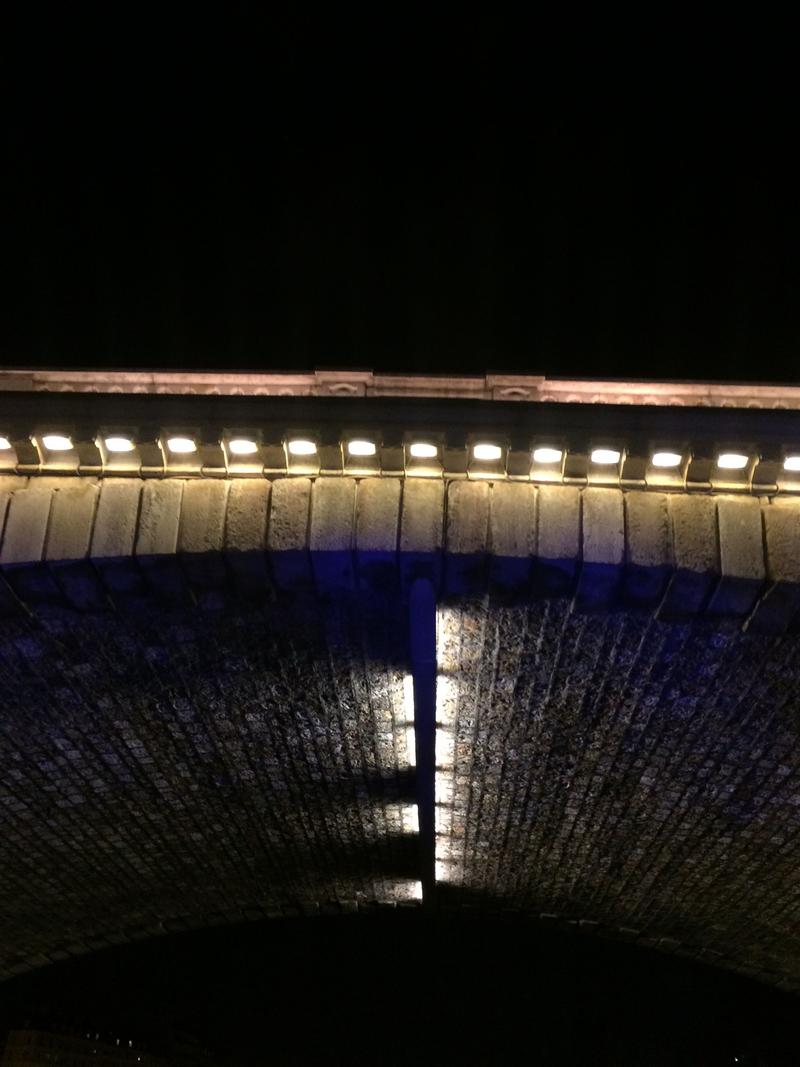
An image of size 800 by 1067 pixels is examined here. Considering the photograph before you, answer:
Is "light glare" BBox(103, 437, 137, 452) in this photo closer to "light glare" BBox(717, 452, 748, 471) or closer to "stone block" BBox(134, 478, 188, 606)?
"stone block" BBox(134, 478, 188, 606)

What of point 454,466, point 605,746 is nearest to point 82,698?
point 454,466

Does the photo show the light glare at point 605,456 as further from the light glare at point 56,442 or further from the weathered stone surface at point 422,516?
A: the light glare at point 56,442

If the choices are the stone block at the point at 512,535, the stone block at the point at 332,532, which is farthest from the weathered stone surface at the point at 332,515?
the stone block at the point at 512,535

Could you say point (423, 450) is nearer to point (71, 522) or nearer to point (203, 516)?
point (203, 516)

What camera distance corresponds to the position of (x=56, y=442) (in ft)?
27.8

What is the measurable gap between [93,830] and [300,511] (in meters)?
8.38

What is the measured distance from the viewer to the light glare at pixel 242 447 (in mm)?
8258

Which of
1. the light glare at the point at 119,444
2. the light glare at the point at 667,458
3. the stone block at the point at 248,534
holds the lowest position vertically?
the stone block at the point at 248,534

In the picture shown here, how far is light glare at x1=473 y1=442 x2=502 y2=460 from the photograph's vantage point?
813 cm

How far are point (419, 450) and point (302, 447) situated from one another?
3.25 ft

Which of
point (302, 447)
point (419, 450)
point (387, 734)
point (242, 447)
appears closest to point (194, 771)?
point (387, 734)

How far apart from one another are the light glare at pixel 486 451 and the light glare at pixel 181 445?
7.88ft

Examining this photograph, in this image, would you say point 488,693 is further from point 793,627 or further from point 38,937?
point 38,937

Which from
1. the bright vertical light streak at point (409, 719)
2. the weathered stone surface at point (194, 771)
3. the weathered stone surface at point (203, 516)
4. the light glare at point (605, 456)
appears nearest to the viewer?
the light glare at point (605, 456)
